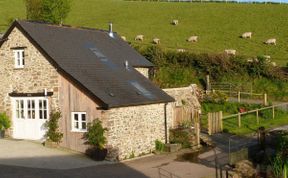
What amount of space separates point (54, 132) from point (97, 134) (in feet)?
9.48

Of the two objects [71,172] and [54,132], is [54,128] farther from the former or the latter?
[71,172]

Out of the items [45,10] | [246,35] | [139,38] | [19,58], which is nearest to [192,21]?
[246,35]

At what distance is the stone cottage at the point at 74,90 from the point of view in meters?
22.6

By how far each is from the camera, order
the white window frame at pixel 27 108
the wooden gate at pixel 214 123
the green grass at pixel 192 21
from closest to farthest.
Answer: the white window frame at pixel 27 108, the wooden gate at pixel 214 123, the green grass at pixel 192 21

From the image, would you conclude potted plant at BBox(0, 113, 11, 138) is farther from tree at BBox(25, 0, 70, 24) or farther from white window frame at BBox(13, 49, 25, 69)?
tree at BBox(25, 0, 70, 24)

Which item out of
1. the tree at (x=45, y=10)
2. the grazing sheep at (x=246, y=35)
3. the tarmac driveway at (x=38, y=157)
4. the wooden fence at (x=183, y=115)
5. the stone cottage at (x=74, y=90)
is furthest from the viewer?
the grazing sheep at (x=246, y=35)

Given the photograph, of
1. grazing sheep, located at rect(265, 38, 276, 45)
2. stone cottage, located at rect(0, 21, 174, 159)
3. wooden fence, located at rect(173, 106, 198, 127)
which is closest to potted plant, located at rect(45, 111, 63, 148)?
stone cottage, located at rect(0, 21, 174, 159)

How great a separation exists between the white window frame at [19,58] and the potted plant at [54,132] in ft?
11.6

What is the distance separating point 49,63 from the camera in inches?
950

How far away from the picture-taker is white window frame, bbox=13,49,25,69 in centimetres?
2561

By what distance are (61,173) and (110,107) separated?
155 inches

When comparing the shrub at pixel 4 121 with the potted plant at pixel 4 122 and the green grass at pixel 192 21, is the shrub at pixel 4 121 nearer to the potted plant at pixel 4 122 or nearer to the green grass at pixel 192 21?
the potted plant at pixel 4 122

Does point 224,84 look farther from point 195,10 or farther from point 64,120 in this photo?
point 195,10

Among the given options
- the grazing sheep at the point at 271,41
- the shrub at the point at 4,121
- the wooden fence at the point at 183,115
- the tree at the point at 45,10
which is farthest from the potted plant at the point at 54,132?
the grazing sheep at the point at 271,41
